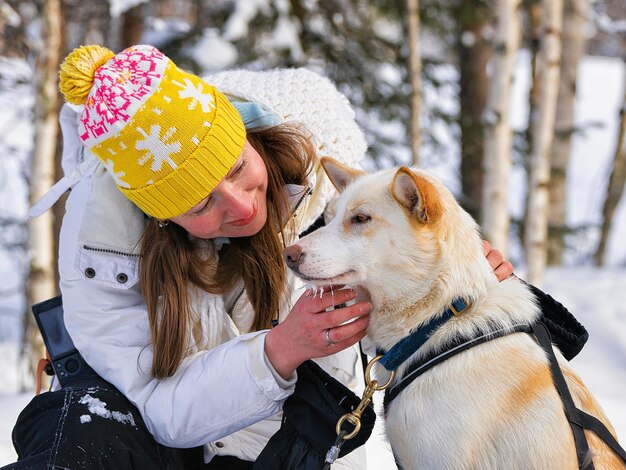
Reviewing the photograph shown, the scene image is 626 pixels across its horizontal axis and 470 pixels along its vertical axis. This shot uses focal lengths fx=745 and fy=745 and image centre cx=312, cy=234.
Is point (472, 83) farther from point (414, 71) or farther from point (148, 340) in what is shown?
point (148, 340)

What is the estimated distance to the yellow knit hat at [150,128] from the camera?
6.42 ft

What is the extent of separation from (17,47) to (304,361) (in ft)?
14.0

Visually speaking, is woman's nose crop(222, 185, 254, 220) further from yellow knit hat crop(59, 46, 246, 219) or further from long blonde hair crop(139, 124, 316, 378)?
long blonde hair crop(139, 124, 316, 378)

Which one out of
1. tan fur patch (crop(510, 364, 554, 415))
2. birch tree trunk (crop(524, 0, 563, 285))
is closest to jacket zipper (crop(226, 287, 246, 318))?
tan fur patch (crop(510, 364, 554, 415))

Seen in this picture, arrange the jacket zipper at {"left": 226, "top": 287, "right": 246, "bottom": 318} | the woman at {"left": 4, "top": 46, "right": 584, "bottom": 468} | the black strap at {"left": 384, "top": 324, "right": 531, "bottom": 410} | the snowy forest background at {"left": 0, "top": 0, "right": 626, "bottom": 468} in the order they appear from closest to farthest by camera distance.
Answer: the black strap at {"left": 384, "top": 324, "right": 531, "bottom": 410}, the woman at {"left": 4, "top": 46, "right": 584, "bottom": 468}, the jacket zipper at {"left": 226, "top": 287, "right": 246, "bottom": 318}, the snowy forest background at {"left": 0, "top": 0, "right": 626, "bottom": 468}

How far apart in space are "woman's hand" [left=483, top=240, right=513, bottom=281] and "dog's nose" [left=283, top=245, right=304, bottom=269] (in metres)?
0.54

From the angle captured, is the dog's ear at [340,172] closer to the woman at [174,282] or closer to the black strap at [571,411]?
the woman at [174,282]

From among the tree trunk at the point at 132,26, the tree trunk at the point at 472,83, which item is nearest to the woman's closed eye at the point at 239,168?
the tree trunk at the point at 132,26

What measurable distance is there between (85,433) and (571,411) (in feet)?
3.97

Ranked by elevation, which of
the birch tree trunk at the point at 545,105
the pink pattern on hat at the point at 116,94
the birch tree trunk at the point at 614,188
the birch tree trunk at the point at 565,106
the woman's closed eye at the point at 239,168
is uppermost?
the pink pattern on hat at the point at 116,94

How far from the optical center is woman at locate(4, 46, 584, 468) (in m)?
1.93

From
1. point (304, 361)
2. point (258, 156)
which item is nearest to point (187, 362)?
point (304, 361)

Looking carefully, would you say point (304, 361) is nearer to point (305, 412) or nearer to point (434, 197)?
point (305, 412)

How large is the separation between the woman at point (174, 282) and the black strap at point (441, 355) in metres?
0.16
